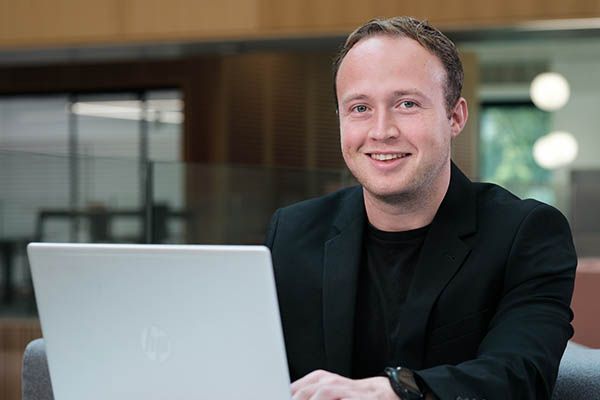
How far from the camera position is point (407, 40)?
5.63 ft

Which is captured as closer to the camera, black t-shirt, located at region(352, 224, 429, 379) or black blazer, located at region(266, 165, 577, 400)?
black blazer, located at region(266, 165, 577, 400)

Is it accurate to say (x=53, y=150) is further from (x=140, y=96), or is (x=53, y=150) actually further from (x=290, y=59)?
(x=290, y=59)

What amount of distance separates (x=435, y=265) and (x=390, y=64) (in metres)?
0.35

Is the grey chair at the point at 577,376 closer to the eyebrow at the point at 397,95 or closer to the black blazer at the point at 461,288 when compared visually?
the black blazer at the point at 461,288

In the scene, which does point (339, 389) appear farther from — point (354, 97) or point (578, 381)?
point (578, 381)

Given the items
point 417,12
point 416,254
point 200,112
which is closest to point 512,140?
point 200,112

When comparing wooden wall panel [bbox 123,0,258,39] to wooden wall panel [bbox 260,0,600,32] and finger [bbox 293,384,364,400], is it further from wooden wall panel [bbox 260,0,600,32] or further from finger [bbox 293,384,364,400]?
finger [bbox 293,384,364,400]

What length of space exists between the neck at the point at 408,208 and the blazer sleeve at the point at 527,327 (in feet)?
0.51

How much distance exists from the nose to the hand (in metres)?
0.47

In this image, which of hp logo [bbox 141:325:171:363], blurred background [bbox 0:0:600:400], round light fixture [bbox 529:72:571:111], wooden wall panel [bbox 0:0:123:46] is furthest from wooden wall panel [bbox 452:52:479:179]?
hp logo [bbox 141:325:171:363]

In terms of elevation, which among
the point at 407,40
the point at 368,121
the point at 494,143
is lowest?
the point at 494,143

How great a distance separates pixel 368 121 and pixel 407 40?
15 cm

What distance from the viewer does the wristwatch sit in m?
1.38

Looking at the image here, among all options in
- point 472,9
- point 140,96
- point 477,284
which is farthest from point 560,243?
point 140,96
